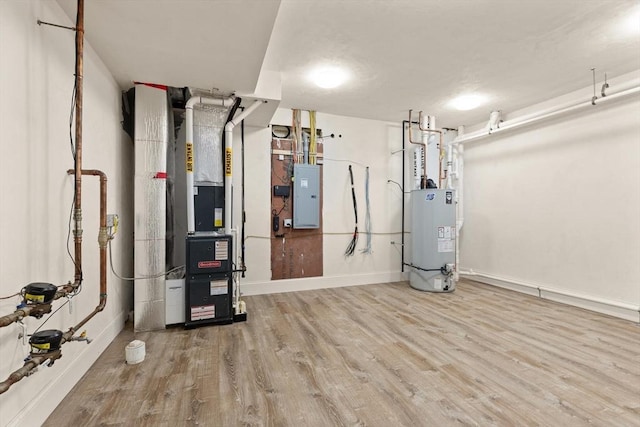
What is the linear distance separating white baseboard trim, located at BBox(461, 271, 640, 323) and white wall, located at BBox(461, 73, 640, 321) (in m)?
0.01

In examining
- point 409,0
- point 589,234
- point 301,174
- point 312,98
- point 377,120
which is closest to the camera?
point 409,0

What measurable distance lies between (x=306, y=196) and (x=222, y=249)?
172 centimetres

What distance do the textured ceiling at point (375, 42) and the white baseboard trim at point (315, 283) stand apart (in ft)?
8.70

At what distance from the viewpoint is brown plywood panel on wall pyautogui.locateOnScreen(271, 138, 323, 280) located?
439 centimetres

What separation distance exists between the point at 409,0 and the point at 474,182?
151 inches

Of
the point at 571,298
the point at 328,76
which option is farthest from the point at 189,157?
the point at 571,298

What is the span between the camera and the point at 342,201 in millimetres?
4812

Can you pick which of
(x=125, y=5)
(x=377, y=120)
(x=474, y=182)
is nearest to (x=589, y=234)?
(x=474, y=182)

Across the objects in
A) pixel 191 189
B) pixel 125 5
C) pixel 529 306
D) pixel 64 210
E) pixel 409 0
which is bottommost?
pixel 529 306

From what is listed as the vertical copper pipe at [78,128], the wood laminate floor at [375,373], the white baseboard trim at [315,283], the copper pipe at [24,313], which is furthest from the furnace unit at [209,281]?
the copper pipe at [24,313]

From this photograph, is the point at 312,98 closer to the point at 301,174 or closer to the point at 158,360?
the point at 301,174

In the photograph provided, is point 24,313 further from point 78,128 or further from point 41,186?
point 78,128

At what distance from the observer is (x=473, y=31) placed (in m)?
2.51

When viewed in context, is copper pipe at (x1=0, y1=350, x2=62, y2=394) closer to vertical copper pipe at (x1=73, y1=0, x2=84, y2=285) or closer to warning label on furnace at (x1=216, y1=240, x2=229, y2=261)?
vertical copper pipe at (x1=73, y1=0, x2=84, y2=285)
